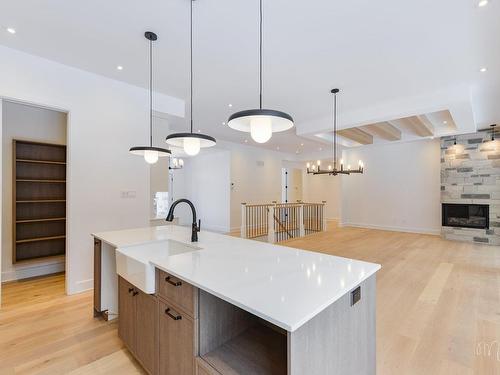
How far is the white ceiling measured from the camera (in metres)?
2.32

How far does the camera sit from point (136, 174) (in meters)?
3.92

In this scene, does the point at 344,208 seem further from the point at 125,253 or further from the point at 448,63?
the point at 125,253

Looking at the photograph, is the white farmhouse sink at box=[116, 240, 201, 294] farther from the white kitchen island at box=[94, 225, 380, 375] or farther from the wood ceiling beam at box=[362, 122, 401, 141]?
the wood ceiling beam at box=[362, 122, 401, 141]

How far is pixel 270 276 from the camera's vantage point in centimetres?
136

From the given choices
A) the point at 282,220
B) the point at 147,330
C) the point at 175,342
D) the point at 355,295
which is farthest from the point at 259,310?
the point at 282,220

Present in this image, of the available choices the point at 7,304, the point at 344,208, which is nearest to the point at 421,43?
the point at 7,304

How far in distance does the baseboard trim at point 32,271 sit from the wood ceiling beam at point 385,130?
714 centimetres

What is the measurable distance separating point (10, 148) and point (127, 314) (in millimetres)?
3564

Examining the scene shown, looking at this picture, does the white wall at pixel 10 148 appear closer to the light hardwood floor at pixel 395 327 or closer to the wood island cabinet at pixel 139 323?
the light hardwood floor at pixel 395 327

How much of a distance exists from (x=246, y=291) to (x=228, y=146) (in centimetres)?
722

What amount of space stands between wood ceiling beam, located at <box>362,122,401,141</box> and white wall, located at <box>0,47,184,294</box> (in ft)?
17.7

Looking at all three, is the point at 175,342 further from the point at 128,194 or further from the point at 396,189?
the point at 396,189

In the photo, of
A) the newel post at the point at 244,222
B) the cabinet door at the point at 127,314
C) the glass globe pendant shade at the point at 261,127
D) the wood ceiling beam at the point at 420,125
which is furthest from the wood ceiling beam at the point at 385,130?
the cabinet door at the point at 127,314

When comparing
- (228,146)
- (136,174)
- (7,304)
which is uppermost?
(228,146)
